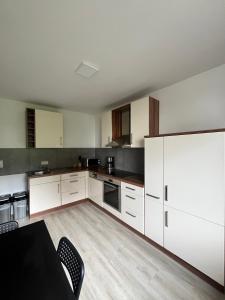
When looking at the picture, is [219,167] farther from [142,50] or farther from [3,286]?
[3,286]

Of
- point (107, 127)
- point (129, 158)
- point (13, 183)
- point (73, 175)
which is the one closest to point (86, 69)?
point (107, 127)

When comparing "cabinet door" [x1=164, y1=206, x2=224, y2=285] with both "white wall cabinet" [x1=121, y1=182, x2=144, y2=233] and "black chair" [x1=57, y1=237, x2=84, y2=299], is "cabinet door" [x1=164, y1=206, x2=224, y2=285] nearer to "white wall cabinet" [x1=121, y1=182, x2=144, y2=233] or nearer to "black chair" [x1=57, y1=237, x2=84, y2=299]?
"white wall cabinet" [x1=121, y1=182, x2=144, y2=233]

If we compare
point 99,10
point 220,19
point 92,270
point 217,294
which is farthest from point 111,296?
point 220,19

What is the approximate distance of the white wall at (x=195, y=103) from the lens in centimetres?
177

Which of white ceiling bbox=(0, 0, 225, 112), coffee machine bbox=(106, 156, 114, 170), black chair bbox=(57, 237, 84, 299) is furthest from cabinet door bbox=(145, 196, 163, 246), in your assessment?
white ceiling bbox=(0, 0, 225, 112)

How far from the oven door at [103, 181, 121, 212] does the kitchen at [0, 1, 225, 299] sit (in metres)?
0.02

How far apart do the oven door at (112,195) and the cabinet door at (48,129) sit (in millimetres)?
1479

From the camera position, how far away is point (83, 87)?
2.33 metres

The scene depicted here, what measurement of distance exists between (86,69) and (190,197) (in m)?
1.94

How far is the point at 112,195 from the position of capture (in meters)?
2.73

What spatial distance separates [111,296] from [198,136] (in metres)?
1.76

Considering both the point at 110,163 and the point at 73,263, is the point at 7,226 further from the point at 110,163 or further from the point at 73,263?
the point at 110,163

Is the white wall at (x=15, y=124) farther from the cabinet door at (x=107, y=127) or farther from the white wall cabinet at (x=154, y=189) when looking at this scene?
the white wall cabinet at (x=154, y=189)

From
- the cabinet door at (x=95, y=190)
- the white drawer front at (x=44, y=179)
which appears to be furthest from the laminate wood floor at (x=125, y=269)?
the white drawer front at (x=44, y=179)
